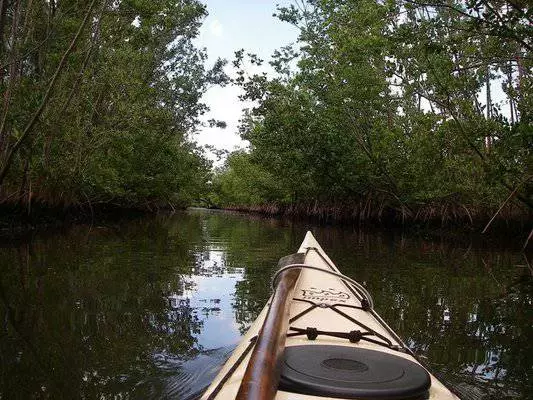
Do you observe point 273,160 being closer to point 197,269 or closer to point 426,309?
point 197,269

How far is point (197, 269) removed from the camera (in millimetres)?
6699

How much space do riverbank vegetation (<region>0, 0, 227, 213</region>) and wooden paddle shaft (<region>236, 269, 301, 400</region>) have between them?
6965 millimetres

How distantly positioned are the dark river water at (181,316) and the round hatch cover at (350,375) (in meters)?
0.98

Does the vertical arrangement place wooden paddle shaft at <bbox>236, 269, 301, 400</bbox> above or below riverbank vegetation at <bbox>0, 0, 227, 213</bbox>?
below

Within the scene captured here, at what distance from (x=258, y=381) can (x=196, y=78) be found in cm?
2340

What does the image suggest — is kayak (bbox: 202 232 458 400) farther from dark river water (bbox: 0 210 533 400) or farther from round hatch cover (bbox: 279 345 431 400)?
dark river water (bbox: 0 210 533 400)

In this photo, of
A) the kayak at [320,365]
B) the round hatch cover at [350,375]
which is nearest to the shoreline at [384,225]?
the kayak at [320,365]

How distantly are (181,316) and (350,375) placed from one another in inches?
108

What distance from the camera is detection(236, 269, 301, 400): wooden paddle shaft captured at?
1.21 metres

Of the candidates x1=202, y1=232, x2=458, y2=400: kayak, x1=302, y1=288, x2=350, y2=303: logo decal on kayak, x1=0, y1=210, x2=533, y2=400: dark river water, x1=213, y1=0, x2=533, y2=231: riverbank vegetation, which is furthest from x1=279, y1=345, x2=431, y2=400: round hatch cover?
x1=213, y1=0, x2=533, y2=231: riverbank vegetation

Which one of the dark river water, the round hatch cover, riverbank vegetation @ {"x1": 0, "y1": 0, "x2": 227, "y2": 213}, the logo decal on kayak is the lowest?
the dark river water

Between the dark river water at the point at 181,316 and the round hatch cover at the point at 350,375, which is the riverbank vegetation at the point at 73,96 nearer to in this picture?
the dark river water at the point at 181,316

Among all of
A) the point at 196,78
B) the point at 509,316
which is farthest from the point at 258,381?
the point at 196,78

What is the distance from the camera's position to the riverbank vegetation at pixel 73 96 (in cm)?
855
